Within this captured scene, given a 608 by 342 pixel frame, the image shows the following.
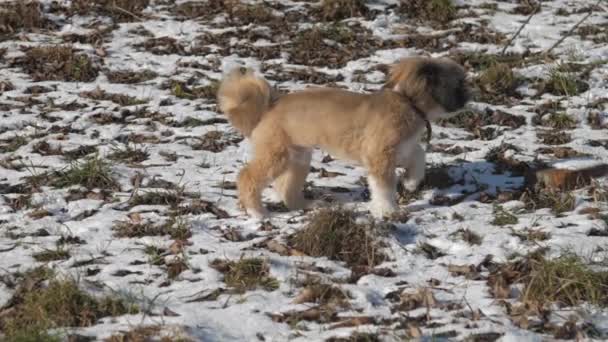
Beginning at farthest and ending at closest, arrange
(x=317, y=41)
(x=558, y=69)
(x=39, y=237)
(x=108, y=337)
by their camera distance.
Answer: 1. (x=317, y=41)
2. (x=558, y=69)
3. (x=39, y=237)
4. (x=108, y=337)

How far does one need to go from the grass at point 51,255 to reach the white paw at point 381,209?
2.23m

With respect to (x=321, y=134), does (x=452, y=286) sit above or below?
below

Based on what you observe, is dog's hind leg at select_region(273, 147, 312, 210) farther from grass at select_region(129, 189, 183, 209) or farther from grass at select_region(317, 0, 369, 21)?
grass at select_region(317, 0, 369, 21)

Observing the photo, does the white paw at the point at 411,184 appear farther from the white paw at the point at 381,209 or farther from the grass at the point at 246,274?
the grass at the point at 246,274

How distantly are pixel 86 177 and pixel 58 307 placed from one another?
2280mm

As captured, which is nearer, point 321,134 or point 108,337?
point 108,337

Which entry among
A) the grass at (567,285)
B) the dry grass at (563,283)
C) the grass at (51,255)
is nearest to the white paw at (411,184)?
the dry grass at (563,283)

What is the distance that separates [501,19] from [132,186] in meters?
5.96

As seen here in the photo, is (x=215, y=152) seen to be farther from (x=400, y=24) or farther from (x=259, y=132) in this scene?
(x=400, y=24)

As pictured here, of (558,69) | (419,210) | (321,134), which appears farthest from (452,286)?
(558,69)

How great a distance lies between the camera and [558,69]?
908 cm

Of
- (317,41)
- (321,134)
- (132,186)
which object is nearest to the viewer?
(321,134)

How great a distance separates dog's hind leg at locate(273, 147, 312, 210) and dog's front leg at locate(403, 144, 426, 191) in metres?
0.81

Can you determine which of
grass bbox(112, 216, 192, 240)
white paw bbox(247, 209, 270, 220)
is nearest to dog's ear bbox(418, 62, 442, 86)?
white paw bbox(247, 209, 270, 220)
